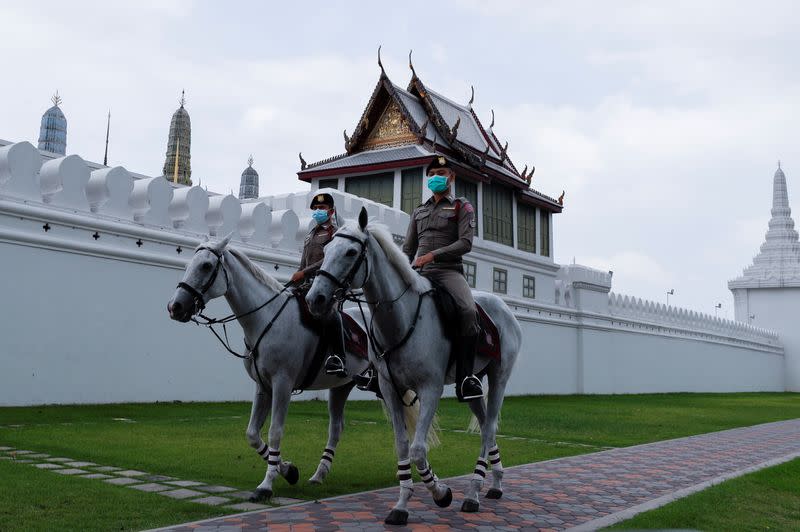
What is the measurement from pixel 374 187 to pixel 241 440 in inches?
614

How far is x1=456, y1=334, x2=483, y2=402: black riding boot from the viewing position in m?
5.96

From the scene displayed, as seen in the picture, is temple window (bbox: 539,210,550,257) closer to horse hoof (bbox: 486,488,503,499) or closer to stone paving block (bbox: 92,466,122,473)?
horse hoof (bbox: 486,488,503,499)

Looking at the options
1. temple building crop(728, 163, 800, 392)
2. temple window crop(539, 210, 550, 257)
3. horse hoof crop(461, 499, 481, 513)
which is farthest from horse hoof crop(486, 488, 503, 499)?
temple building crop(728, 163, 800, 392)

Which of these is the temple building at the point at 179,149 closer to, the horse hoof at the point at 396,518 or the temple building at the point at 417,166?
the temple building at the point at 417,166

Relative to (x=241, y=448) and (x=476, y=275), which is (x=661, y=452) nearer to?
(x=241, y=448)

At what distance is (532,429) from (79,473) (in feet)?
24.6

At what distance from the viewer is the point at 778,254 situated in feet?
154

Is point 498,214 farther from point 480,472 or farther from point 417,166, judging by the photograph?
point 480,472

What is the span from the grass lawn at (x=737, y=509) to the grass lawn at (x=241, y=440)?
7.63ft

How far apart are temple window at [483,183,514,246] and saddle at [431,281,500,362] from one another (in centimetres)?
1764

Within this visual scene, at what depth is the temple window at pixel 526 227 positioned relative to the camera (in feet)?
86.1

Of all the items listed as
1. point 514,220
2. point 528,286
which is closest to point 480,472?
point 528,286

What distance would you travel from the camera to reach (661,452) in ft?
31.8

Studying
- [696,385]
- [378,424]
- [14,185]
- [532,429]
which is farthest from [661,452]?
[696,385]
